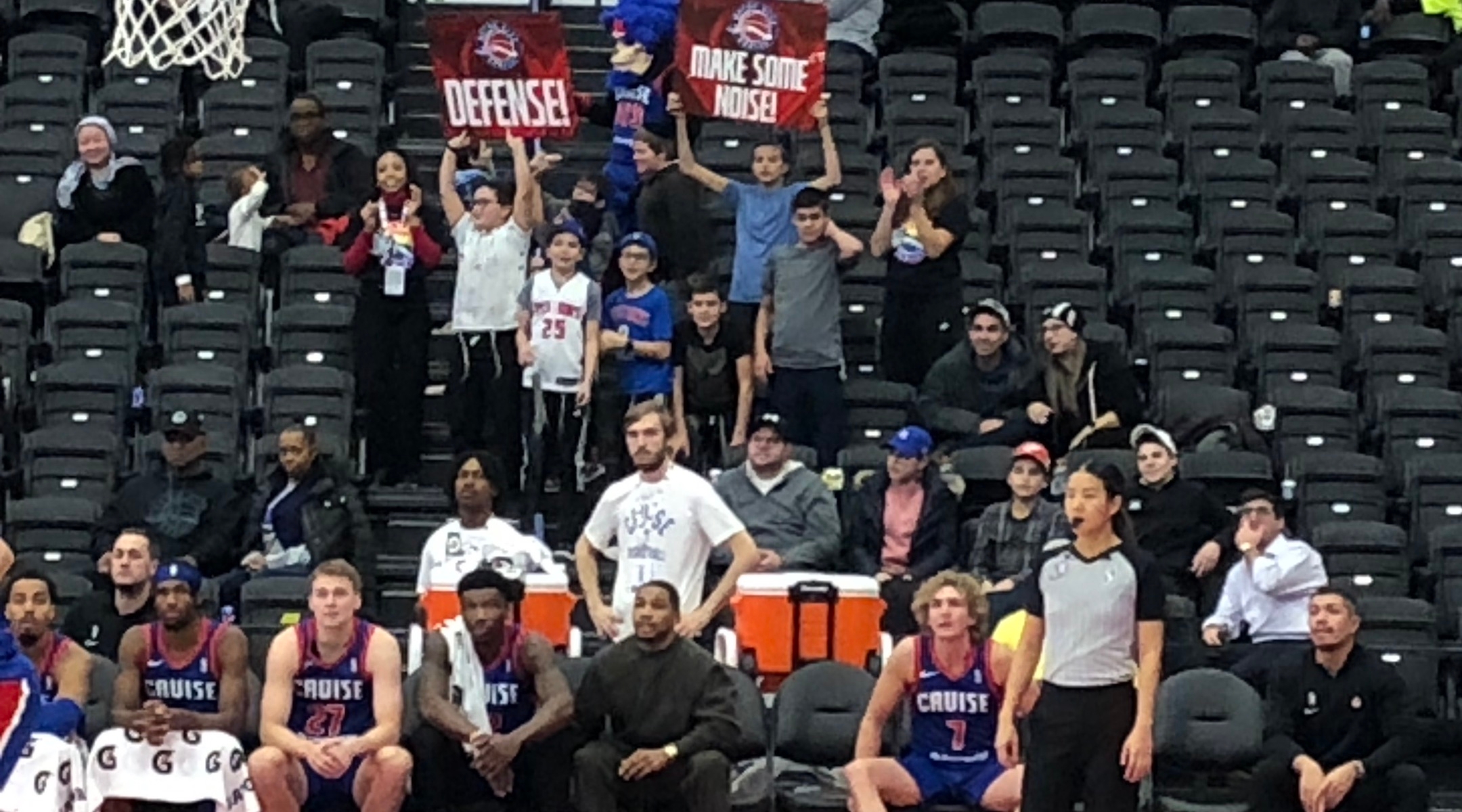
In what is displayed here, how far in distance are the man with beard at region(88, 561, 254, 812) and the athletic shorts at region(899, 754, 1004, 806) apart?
2.36 meters

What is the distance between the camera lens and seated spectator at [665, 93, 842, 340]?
1502 centimetres

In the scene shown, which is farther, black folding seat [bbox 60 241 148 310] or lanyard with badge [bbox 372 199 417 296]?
black folding seat [bbox 60 241 148 310]

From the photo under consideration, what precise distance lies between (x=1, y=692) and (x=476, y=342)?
450 centimetres

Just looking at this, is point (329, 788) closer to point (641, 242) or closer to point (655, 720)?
point (655, 720)

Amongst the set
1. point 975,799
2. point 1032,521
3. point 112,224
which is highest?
point 112,224

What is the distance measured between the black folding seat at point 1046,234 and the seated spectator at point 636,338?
7.86 ft

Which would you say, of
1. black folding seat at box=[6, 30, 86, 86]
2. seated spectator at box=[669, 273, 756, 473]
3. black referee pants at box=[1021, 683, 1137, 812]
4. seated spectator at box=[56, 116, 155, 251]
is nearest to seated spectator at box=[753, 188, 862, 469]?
seated spectator at box=[669, 273, 756, 473]

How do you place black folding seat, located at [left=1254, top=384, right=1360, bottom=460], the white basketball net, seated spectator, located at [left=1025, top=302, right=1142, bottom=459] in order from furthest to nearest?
black folding seat, located at [left=1254, top=384, right=1360, bottom=460] < seated spectator, located at [left=1025, top=302, right=1142, bottom=459] < the white basketball net

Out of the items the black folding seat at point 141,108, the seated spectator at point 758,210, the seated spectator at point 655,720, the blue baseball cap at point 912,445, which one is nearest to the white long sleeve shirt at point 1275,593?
the blue baseball cap at point 912,445

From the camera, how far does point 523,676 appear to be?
11.9 meters

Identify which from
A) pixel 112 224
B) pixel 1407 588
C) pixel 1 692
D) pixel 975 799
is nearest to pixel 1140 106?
pixel 1407 588

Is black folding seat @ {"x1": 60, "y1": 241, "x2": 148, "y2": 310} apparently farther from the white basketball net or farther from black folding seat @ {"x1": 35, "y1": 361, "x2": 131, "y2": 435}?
the white basketball net

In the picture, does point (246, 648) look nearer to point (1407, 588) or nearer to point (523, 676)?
point (523, 676)

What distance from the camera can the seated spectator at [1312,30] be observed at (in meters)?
18.6
